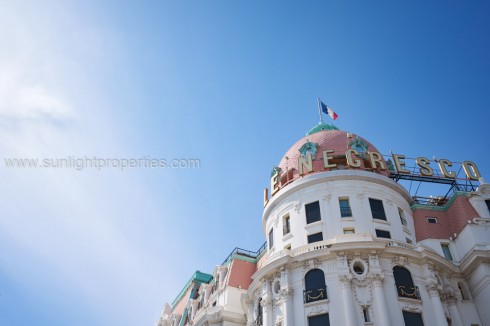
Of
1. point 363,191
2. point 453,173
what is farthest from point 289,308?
point 453,173

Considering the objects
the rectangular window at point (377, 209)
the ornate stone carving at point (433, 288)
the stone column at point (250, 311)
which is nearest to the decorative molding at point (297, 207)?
the rectangular window at point (377, 209)

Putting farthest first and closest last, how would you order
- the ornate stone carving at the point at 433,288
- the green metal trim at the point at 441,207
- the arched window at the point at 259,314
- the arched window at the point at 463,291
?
the green metal trim at the point at 441,207
the arched window at the point at 259,314
the arched window at the point at 463,291
the ornate stone carving at the point at 433,288

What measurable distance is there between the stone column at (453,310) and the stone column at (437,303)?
187 cm

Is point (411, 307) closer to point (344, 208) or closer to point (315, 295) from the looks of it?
point (315, 295)

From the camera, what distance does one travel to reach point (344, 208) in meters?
46.0

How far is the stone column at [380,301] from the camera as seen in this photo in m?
36.9

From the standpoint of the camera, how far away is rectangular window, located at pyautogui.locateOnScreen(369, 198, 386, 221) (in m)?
45.9

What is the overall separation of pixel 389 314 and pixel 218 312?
60.2 ft

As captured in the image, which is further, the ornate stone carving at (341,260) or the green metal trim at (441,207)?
the green metal trim at (441,207)

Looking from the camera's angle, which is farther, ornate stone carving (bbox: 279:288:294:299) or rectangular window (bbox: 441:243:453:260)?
rectangular window (bbox: 441:243:453:260)

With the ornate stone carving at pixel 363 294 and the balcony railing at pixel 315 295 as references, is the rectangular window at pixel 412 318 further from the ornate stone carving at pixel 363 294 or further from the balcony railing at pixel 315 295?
the balcony railing at pixel 315 295

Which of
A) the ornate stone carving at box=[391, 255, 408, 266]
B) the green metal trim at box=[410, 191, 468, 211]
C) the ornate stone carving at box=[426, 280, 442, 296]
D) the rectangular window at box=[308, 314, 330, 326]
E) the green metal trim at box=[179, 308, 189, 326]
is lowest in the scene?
the rectangular window at box=[308, 314, 330, 326]

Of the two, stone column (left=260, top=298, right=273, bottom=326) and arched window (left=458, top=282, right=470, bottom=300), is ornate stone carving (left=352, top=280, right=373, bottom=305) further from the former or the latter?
arched window (left=458, top=282, right=470, bottom=300)

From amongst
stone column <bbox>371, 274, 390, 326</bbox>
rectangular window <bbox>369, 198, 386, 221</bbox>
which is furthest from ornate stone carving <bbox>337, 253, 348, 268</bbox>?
rectangular window <bbox>369, 198, 386, 221</bbox>
